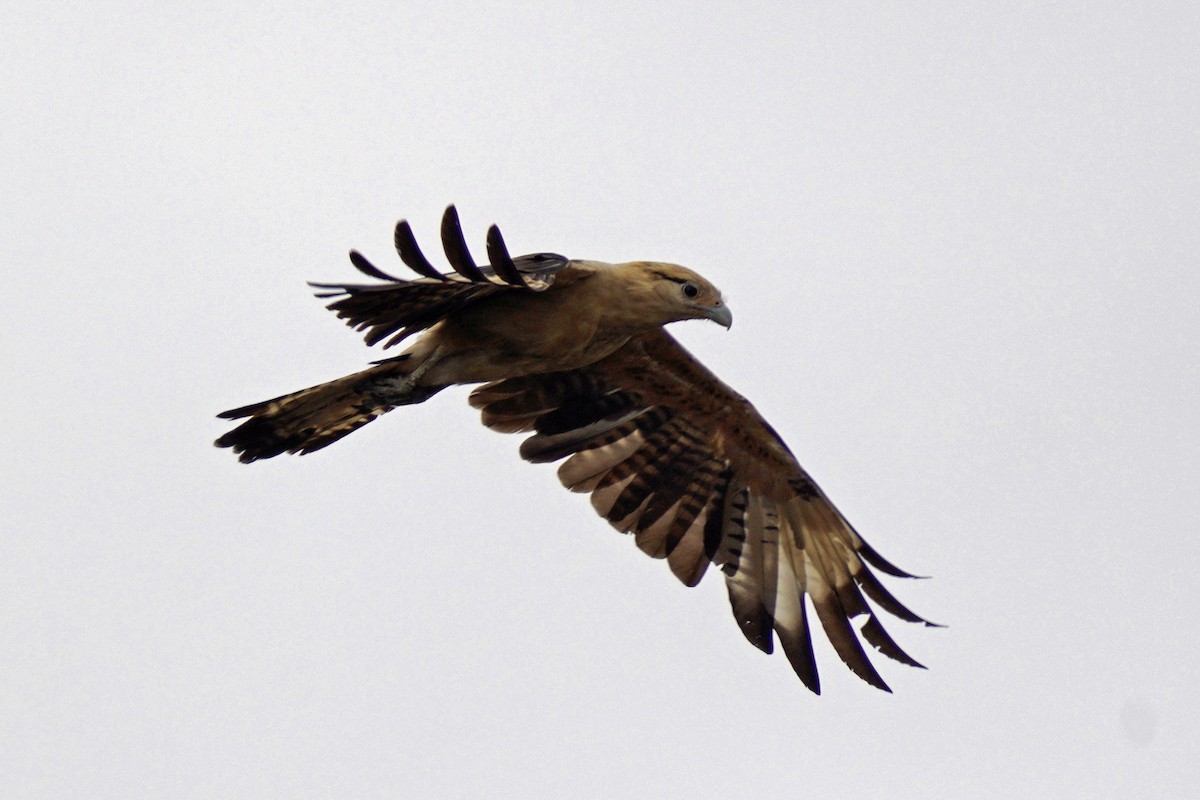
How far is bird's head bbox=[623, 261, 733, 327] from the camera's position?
33.6 feet

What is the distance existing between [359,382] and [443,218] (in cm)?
248

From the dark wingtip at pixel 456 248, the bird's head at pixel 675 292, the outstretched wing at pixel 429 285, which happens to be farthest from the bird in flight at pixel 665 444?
the dark wingtip at pixel 456 248

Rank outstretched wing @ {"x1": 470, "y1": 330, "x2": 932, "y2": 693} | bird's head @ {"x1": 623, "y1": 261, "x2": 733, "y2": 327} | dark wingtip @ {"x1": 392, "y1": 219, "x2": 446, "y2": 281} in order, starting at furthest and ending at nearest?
outstretched wing @ {"x1": 470, "y1": 330, "x2": 932, "y2": 693} < bird's head @ {"x1": 623, "y1": 261, "x2": 733, "y2": 327} < dark wingtip @ {"x1": 392, "y1": 219, "x2": 446, "y2": 281}

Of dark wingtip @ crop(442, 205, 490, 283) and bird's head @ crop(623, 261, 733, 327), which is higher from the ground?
bird's head @ crop(623, 261, 733, 327)

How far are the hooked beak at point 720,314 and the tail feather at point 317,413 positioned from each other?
5.73ft

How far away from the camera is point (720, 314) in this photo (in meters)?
10.5

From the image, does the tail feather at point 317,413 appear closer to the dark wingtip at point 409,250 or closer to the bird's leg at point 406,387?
the bird's leg at point 406,387

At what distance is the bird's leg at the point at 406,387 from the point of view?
10320mm

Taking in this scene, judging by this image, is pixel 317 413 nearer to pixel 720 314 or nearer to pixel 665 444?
pixel 720 314

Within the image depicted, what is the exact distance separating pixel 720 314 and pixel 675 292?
375mm

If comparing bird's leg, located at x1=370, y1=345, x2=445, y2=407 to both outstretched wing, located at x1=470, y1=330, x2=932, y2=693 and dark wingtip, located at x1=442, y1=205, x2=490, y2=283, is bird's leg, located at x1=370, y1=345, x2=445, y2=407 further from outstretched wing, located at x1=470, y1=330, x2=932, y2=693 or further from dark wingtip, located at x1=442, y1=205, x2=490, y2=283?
dark wingtip, located at x1=442, y1=205, x2=490, y2=283

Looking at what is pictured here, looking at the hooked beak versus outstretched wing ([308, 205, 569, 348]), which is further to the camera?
the hooked beak

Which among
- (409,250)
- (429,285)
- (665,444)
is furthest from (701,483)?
(409,250)

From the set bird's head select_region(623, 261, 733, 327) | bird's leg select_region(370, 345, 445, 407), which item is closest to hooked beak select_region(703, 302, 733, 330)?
bird's head select_region(623, 261, 733, 327)
